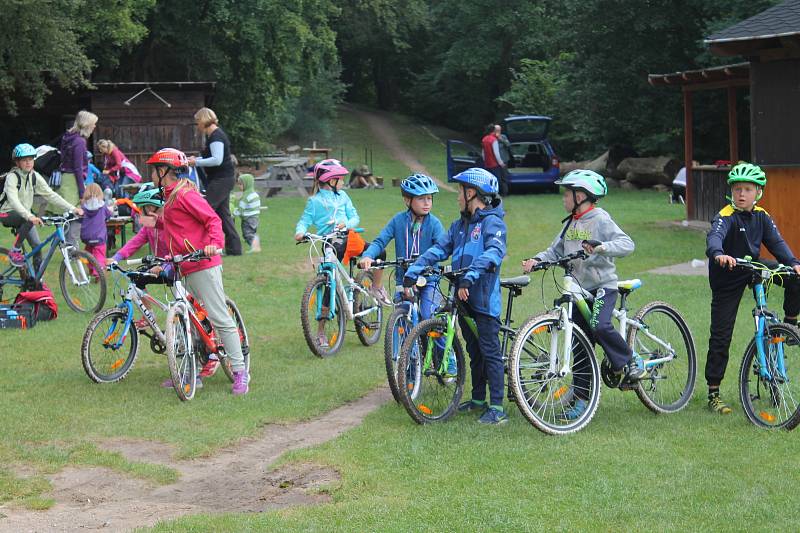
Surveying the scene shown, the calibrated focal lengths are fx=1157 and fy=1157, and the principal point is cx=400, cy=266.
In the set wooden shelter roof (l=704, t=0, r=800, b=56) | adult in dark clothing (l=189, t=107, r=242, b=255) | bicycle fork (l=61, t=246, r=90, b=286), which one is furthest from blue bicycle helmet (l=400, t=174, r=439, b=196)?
wooden shelter roof (l=704, t=0, r=800, b=56)

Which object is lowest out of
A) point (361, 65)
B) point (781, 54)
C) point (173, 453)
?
point (173, 453)

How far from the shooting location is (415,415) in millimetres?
8117

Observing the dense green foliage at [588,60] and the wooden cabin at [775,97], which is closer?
the wooden cabin at [775,97]

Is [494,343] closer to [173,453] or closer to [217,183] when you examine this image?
[173,453]

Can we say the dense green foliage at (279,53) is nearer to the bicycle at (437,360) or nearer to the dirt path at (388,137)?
the dirt path at (388,137)

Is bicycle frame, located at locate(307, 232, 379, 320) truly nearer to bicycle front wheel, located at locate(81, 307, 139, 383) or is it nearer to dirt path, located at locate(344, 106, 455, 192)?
bicycle front wheel, located at locate(81, 307, 139, 383)

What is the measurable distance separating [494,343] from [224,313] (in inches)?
95.6

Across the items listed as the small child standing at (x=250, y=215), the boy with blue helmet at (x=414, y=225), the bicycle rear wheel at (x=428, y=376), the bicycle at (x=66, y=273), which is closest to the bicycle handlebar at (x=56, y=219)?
the bicycle at (x=66, y=273)

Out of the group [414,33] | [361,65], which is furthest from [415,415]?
[361,65]

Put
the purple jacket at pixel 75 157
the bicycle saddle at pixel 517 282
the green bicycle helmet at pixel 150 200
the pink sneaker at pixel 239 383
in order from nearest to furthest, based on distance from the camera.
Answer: the bicycle saddle at pixel 517 282
the pink sneaker at pixel 239 383
the green bicycle helmet at pixel 150 200
the purple jacket at pixel 75 157

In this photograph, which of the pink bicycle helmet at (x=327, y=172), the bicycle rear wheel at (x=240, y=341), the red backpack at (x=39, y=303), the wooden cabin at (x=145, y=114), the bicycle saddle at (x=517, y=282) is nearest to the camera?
the bicycle saddle at (x=517, y=282)

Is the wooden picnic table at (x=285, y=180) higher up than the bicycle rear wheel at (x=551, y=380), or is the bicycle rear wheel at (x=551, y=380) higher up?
the wooden picnic table at (x=285, y=180)

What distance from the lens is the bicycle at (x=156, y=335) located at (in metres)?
9.23

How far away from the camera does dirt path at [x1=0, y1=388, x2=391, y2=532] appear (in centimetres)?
644
